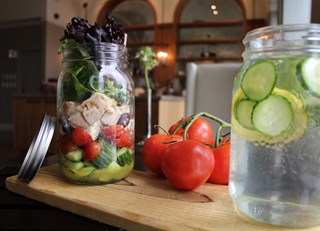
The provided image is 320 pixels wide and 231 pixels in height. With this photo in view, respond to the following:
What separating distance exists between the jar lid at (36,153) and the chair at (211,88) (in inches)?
49.9

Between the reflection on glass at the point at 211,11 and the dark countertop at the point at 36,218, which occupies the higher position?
the reflection on glass at the point at 211,11

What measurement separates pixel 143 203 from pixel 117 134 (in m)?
0.13

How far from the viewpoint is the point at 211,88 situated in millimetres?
1746

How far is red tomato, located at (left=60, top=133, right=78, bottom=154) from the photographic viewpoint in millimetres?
529

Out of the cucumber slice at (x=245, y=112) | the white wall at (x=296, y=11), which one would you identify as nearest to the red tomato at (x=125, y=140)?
the cucumber slice at (x=245, y=112)

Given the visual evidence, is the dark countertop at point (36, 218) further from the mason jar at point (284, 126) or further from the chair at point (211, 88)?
the chair at point (211, 88)

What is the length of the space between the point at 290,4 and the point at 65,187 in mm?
1631

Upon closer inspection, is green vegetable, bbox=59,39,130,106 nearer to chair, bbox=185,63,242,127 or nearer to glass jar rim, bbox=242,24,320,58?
glass jar rim, bbox=242,24,320,58

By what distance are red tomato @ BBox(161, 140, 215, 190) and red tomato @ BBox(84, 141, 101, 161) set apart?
0.38 feet

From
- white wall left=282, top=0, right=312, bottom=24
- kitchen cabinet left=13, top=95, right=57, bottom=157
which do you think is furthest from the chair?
kitchen cabinet left=13, top=95, right=57, bottom=157

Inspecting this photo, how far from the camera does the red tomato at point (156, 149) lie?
61 centimetres

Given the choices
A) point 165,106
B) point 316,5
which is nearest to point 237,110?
point 316,5

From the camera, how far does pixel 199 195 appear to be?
51cm

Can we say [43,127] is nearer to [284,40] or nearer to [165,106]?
[284,40]
